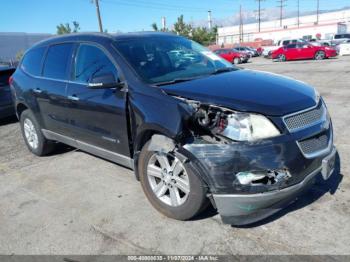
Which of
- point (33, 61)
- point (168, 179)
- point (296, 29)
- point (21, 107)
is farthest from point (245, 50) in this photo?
point (168, 179)

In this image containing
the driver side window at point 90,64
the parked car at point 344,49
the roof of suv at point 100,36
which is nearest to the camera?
the driver side window at point 90,64

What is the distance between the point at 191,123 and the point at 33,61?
353 centimetres

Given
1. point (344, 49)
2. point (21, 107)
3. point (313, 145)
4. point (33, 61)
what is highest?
point (33, 61)

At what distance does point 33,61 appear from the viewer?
17.7ft

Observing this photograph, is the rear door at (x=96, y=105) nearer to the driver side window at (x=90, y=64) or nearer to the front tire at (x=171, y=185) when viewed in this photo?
the driver side window at (x=90, y=64)

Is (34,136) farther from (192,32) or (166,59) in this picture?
(192,32)

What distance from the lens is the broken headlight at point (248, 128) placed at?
109 inches

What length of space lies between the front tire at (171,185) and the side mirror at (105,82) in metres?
0.73

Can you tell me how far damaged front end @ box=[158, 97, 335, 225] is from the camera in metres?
2.73

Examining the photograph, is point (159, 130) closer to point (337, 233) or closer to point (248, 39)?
point (337, 233)

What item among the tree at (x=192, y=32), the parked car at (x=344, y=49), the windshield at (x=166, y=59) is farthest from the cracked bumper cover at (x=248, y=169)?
the tree at (x=192, y=32)

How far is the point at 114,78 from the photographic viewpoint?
359 centimetres

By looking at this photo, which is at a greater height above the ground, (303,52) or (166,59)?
(166,59)

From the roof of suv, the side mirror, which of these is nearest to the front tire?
the side mirror
